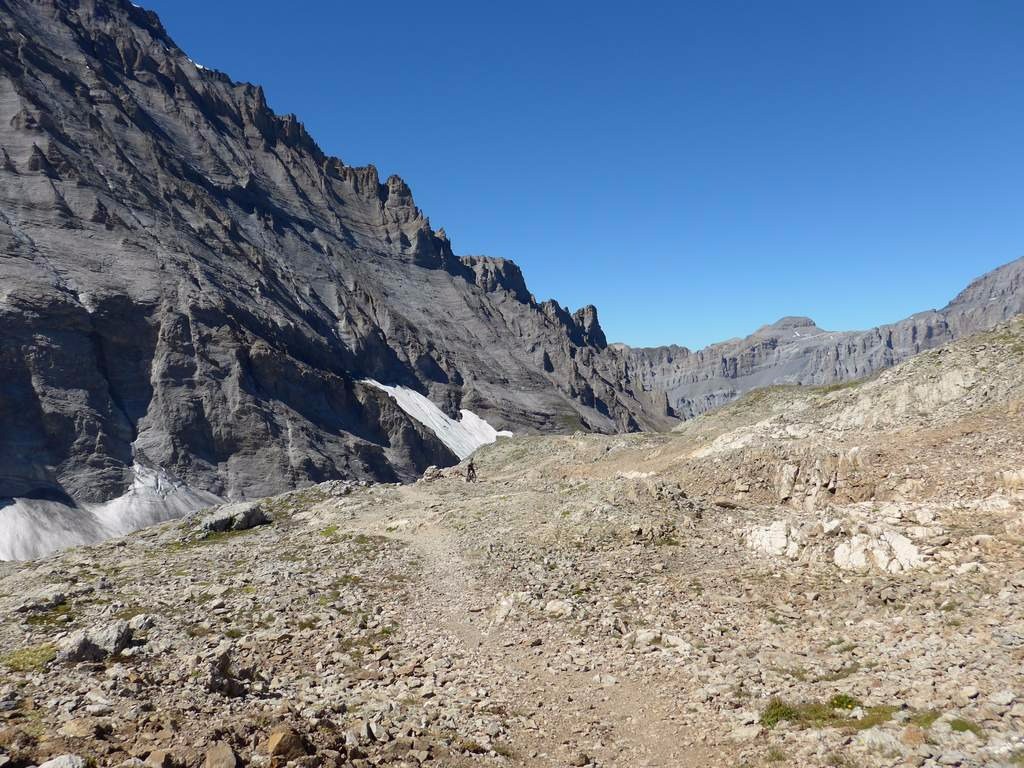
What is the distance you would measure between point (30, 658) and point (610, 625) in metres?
14.8

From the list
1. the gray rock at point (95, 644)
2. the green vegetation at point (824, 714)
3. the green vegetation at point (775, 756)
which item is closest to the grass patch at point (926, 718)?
the green vegetation at point (824, 714)

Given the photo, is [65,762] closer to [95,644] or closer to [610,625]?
[95,644]

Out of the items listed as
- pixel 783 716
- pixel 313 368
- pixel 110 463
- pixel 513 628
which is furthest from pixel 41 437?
pixel 783 716

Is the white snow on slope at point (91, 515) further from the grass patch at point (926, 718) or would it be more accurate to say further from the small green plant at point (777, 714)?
the grass patch at point (926, 718)

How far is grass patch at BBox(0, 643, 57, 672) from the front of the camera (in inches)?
559

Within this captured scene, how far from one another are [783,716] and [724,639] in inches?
166

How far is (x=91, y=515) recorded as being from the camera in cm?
12006

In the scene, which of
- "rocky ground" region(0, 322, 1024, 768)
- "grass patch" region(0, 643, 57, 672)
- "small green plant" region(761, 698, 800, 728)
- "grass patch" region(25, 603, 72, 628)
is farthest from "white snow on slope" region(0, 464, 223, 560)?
"small green plant" region(761, 698, 800, 728)

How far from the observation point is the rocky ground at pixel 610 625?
36.4ft

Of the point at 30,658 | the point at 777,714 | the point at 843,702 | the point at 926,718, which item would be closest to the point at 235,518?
the point at 30,658

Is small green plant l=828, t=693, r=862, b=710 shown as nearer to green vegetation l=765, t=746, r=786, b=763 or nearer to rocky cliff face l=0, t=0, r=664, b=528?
green vegetation l=765, t=746, r=786, b=763

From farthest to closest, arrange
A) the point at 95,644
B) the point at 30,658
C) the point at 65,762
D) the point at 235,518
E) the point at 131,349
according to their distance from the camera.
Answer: the point at 131,349
the point at 235,518
the point at 95,644
the point at 30,658
the point at 65,762

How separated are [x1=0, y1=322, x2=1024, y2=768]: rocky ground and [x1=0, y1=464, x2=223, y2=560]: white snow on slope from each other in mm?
93094

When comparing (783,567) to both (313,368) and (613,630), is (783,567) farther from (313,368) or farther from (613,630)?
(313,368)
